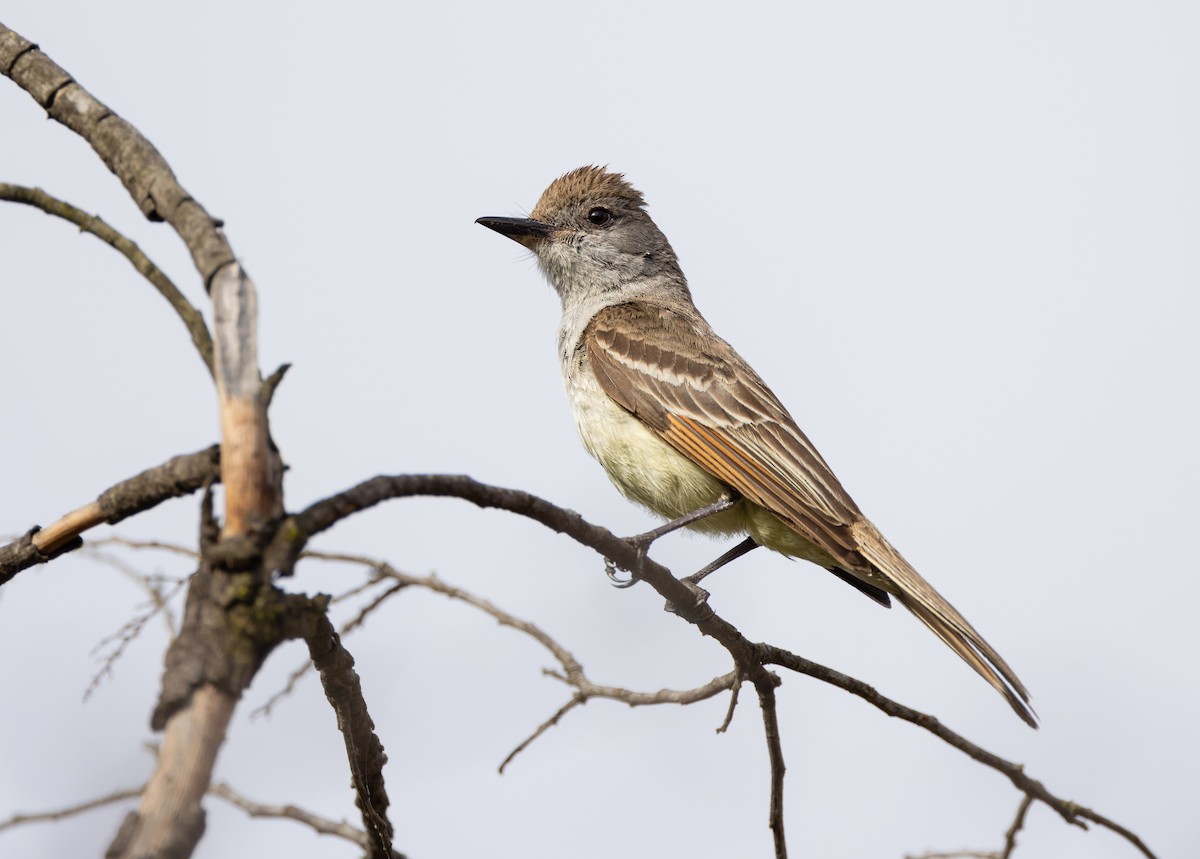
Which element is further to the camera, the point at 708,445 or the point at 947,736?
the point at 708,445

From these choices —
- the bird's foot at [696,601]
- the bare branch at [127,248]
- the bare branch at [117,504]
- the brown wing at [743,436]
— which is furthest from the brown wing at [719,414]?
the bare branch at [127,248]

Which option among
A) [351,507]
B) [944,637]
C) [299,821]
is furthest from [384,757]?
[944,637]

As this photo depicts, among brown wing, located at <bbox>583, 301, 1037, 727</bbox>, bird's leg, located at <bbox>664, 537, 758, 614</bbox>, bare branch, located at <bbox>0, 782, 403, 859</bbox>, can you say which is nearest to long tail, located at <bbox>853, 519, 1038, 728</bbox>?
brown wing, located at <bbox>583, 301, 1037, 727</bbox>

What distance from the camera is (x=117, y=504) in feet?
8.86

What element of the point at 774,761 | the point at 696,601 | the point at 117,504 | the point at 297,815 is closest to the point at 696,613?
the point at 696,601

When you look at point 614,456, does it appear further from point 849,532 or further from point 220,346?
point 220,346

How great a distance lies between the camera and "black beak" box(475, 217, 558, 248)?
892cm

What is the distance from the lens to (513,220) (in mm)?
8961

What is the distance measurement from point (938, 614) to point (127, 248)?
453cm

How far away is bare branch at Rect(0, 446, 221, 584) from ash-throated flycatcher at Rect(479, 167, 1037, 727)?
13.6ft

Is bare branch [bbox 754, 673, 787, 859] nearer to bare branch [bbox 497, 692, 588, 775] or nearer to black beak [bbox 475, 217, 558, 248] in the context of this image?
bare branch [bbox 497, 692, 588, 775]

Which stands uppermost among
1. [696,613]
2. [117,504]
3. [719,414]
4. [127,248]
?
[719,414]

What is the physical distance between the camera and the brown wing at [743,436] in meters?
6.28

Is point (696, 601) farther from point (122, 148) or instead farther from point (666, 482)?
point (122, 148)
